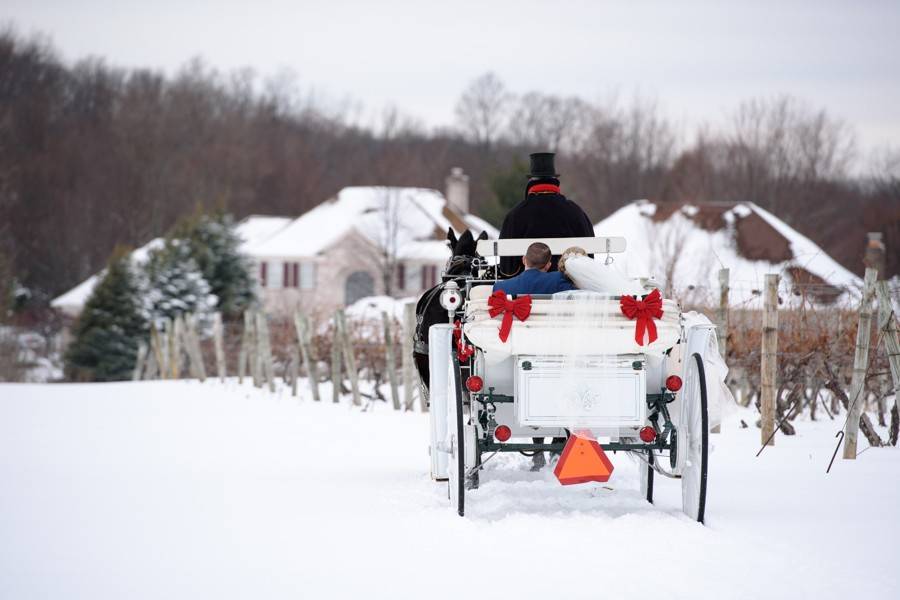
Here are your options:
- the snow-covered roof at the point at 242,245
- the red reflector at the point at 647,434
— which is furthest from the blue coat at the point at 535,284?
the snow-covered roof at the point at 242,245

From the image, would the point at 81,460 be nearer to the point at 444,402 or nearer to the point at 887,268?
the point at 444,402

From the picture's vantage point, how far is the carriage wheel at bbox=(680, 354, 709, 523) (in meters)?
6.79

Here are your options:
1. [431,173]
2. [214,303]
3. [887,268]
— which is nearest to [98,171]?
[431,173]

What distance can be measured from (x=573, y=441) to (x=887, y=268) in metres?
51.5

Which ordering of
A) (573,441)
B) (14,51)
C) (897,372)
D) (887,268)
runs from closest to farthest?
(573,441) → (897,372) → (887,268) → (14,51)

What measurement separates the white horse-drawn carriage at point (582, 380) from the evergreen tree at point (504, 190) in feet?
168

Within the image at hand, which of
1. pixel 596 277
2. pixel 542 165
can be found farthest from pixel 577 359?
pixel 542 165

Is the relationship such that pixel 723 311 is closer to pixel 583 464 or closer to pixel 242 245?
pixel 583 464

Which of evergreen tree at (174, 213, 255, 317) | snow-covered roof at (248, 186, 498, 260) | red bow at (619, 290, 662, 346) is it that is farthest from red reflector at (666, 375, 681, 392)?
snow-covered roof at (248, 186, 498, 260)

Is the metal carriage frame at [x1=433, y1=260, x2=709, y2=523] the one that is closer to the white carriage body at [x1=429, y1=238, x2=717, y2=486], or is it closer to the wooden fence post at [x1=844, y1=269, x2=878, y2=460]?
the white carriage body at [x1=429, y1=238, x2=717, y2=486]

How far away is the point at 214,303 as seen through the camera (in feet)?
149

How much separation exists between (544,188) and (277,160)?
7801cm

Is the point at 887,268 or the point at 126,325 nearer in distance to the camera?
the point at 126,325

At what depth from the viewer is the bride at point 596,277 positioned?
7.06 metres
